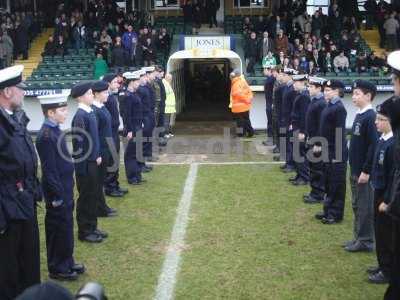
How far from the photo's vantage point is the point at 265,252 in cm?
701

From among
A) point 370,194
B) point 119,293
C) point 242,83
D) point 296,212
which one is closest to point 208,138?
point 242,83

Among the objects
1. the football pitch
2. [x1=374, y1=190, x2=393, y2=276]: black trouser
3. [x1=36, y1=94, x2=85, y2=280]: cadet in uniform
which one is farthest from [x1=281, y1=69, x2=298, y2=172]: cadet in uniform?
[x1=36, y1=94, x2=85, y2=280]: cadet in uniform

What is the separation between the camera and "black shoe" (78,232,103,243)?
7512 millimetres

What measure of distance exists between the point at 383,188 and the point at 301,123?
4794mm

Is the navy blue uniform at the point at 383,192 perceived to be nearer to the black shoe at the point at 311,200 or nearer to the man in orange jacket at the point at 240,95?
A: the black shoe at the point at 311,200

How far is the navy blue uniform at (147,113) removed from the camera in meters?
11.7

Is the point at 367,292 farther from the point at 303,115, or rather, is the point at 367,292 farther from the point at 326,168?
the point at 303,115

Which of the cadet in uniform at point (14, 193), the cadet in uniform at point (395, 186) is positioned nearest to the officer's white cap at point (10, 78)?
the cadet in uniform at point (14, 193)

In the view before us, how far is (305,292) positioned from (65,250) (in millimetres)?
2347

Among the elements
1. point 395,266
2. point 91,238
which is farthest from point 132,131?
point 395,266

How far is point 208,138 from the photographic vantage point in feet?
50.8

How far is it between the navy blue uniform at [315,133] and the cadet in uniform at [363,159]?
1890 mm

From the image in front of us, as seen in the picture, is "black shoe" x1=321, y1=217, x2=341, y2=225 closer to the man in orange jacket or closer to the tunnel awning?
the man in orange jacket

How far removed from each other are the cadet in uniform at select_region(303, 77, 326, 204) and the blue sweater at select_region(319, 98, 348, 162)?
2.33ft
